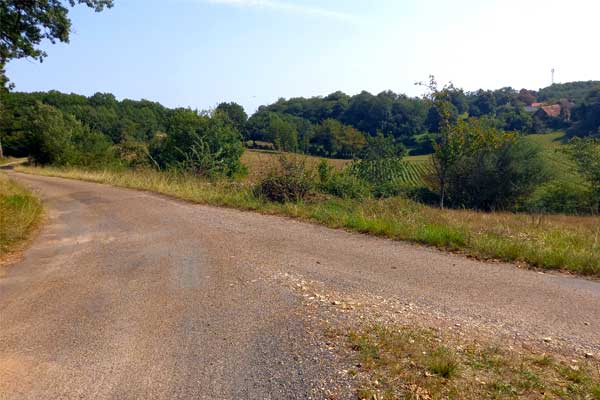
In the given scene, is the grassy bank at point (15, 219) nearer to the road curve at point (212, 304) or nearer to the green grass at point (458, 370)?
the road curve at point (212, 304)

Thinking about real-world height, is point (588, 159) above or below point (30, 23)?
below

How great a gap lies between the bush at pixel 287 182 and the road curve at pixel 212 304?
2707 millimetres

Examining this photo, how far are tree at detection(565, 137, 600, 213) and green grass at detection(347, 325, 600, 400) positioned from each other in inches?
1091

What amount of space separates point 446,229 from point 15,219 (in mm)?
7974

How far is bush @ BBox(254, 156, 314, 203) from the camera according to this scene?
38.9 ft

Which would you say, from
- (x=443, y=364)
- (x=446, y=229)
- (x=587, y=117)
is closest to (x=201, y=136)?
(x=446, y=229)

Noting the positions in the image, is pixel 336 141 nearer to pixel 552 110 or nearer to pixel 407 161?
pixel 407 161

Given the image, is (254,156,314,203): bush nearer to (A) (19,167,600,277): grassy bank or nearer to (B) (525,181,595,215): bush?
(A) (19,167,600,277): grassy bank

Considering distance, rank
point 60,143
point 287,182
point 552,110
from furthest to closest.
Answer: point 552,110 → point 60,143 → point 287,182

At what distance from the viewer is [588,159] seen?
95.8 feet

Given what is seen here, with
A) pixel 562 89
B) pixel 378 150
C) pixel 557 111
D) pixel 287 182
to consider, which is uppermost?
pixel 562 89

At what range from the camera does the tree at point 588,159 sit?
2855cm

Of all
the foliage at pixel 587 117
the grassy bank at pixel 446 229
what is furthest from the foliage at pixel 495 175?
the foliage at pixel 587 117

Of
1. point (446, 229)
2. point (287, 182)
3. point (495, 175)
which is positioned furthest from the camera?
point (495, 175)
